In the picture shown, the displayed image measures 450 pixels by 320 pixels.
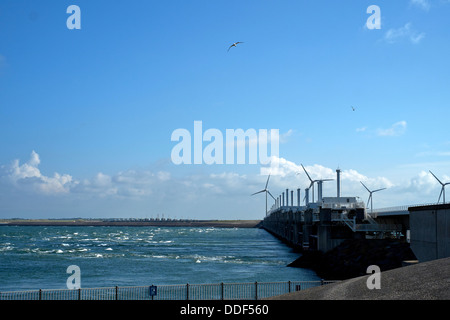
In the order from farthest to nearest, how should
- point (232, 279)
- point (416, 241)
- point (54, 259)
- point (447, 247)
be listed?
1. point (54, 259)
2. point (232, 279)
3. point (416, 241)
4. point (447, 247)

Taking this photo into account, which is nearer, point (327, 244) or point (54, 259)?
point (327, 244)

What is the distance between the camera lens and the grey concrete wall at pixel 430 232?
128 feet

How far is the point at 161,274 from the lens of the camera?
6706 cm

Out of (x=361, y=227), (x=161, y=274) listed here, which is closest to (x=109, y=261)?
(x=161, y=274)

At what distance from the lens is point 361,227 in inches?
2990

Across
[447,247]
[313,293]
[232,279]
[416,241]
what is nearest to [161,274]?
[232,279]

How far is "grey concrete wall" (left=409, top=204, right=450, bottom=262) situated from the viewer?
39.0 meters

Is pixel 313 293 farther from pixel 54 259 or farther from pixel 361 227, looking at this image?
pixel 54 259

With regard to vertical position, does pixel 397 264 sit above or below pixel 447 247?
below

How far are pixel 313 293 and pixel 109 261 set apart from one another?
6737 cm

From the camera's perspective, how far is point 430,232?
42.1 metres
